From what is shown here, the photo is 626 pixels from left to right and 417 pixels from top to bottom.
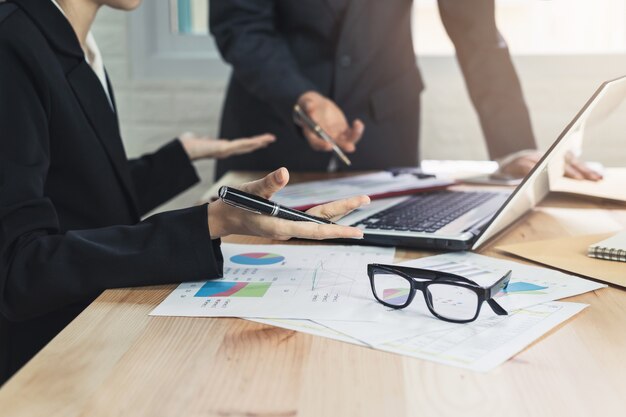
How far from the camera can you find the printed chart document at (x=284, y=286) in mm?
740

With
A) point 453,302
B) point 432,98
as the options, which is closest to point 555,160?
point 453,302

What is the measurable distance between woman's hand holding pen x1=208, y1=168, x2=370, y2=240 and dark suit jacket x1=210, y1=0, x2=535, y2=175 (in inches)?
30.0

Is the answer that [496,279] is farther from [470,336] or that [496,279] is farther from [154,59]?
[154,59]

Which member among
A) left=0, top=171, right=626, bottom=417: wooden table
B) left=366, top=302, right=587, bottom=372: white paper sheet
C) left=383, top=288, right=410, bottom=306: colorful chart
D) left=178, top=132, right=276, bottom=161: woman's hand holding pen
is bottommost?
left=178, top=132, right=276, bottom=161: woman's hand holding pen

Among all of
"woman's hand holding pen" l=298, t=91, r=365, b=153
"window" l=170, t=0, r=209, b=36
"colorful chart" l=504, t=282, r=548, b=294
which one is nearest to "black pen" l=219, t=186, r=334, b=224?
"colorful chart" l=504, t=282, r=548, b=294

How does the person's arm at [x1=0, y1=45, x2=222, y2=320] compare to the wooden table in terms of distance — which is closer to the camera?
the wooden table

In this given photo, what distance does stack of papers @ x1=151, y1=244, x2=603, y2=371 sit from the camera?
0.65 metres

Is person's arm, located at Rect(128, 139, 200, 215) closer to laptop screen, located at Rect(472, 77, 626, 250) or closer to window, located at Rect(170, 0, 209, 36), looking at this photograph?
laptop screen, located at Rect(472, 77, 626, 250)

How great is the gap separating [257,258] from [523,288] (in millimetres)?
319

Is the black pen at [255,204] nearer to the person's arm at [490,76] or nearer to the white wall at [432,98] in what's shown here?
the person's arm at [490,76]

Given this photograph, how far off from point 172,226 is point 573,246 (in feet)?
1.70

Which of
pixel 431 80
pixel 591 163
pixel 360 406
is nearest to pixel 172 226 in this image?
pixel 360 406

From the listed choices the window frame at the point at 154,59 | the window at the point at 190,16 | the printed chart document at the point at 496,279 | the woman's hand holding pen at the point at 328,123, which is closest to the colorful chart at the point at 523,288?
the printed chart document at the point at 496,279

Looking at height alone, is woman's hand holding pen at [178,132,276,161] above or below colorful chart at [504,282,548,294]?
below
